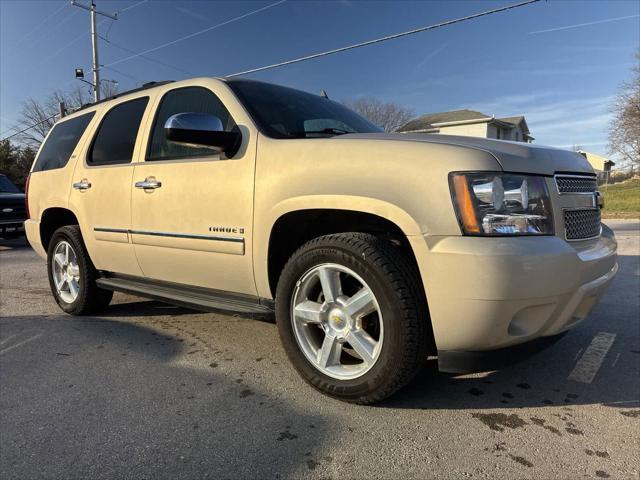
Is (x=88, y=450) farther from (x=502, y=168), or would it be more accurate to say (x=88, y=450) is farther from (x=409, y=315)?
(x=502, y=168)

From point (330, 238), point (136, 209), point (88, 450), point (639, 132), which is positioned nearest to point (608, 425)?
point (330, 238)

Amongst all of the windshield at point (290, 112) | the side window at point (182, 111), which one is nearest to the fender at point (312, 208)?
the windshield at point (290, 112)

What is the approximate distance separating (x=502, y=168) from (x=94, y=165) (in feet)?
10.7

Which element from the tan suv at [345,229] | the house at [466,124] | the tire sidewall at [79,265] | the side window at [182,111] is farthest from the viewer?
the house at [466,124]

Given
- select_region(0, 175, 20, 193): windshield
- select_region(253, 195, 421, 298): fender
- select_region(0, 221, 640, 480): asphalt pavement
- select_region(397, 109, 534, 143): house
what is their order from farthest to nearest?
select_region(397, 109, 534, 143): house < select_region(0, 175, 20, 193): windshield < select_region(253, 195, 421, 298): fender < select_region(0, 221, 640, 480): asphalt pavement

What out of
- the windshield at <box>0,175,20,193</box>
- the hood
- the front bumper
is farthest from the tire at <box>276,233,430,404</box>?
the windshield at <box>0,175,20,193</box>

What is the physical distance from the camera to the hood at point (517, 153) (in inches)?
82.7

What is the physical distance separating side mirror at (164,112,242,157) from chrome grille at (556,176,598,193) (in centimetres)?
183

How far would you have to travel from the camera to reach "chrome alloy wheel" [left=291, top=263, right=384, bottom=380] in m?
2.34

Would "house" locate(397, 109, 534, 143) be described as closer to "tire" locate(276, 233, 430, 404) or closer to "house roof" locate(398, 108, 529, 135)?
"house roof" locate(398, 108, 529, 135)

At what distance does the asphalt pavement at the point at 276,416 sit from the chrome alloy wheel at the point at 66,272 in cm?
82

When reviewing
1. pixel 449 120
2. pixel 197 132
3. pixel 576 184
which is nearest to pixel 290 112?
pixel 197 132

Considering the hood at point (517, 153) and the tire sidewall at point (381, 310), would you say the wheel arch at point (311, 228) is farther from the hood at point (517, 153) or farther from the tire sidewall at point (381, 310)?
the hood at point (517, 153)

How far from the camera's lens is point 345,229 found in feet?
8.71
